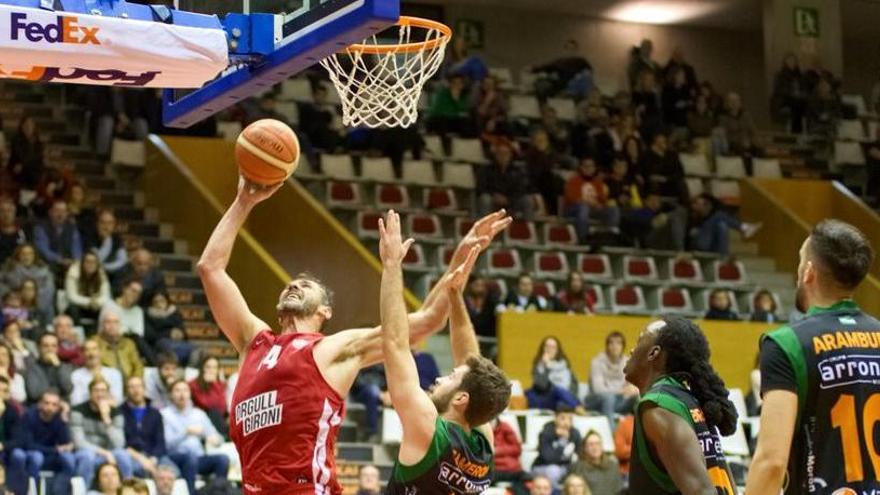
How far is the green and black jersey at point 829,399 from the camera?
472 cm

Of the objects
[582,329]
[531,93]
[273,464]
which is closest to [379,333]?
[273,464]

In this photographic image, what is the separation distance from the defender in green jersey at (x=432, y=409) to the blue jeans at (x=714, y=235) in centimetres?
1445

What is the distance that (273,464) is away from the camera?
234 inches

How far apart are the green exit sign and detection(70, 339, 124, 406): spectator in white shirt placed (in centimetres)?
1522

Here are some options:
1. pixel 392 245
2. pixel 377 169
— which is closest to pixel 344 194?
pixel 377 169

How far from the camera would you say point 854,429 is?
4.74 meters

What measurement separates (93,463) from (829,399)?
8.55m

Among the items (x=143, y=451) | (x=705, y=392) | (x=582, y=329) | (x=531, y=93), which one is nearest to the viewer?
(x=705, y=392)

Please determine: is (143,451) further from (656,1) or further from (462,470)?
(656,1)

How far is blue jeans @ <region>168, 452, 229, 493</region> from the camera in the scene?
41.9ft

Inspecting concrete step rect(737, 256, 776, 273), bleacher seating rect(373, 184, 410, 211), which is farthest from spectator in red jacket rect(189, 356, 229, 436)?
concrete step rect(737, 256, 776, 273)

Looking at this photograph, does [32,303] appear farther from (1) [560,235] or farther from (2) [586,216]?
(2) [586,216]

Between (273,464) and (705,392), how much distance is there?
5.32ft

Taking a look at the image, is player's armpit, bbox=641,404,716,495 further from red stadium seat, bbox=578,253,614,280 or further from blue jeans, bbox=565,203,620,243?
blue jeans, bbox=565,203,620,243
